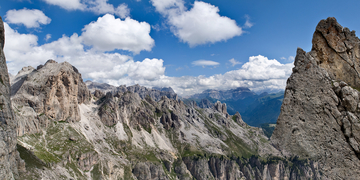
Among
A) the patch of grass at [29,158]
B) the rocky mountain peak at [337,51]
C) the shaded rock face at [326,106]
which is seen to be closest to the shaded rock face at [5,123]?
the shaded rock face at [326,106]

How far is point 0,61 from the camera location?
30.7 m

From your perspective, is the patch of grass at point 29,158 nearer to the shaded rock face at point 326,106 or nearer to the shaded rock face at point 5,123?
the shaded rock face at point 5,123

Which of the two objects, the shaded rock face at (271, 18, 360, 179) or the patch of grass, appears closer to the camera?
the shaded rock face at (271, 18, 360, 179)

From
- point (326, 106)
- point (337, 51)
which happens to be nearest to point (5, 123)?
point (326, 106)

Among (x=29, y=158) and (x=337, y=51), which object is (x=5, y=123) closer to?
(x=337, y=51)

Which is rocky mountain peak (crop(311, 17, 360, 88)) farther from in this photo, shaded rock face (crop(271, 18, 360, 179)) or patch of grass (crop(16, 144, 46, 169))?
patch of grass (crop(16, 144, 46, 169))

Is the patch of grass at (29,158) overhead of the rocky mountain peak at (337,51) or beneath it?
beneath

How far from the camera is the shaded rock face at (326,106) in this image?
12.2 metres

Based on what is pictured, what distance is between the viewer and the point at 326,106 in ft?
42.7

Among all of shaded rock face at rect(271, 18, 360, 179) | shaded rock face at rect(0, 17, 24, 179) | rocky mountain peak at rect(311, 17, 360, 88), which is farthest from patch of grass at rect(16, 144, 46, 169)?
rocky mountain peak at rect(311, 17, 360, 88)

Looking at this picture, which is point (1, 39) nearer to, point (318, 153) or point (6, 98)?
point (6, 98)

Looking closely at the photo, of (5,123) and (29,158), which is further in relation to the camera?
(29,158)

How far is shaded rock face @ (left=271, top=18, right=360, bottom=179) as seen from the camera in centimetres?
1218

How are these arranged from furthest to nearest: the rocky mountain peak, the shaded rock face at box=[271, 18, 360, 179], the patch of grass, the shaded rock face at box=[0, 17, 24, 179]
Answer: the patch of grass < the shaded rock face at box=[0, 17, 24, 179] < the rocky mountain peak < the shaded rock face at box=[271, 18, 360, 179]
